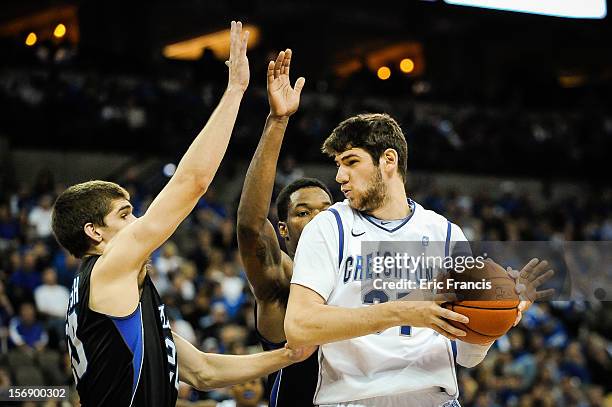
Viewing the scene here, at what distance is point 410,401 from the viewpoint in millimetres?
3797

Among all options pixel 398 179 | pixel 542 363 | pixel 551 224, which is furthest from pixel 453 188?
pixel 398 179

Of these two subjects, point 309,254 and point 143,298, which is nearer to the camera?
point 309,254

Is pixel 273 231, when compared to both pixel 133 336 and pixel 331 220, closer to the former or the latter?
pixel 331 220

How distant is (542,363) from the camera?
14180mm

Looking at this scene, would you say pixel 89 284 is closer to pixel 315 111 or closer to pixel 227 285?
pixel 227 285

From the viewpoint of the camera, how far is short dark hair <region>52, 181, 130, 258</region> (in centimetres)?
405

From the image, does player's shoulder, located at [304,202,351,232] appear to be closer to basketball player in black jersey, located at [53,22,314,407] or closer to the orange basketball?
basketball player in black jersey, located at [53,22,314,407]

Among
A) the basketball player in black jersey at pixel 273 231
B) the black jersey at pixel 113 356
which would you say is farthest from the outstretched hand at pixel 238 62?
the black jersey at pixel 113 356

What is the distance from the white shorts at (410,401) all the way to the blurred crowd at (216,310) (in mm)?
3939

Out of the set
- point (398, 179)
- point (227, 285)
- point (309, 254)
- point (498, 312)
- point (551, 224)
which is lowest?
point (498, 312)

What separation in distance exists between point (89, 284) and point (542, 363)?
11.6 metres

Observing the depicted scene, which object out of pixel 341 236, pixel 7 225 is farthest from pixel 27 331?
pixel 341 236

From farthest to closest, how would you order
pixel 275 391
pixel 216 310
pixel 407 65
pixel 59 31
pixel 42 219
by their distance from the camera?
pixel 407 65, pixel 59 31, pixel 42 219, pixel 216 310, pixel 275 391

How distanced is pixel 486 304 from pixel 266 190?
140 cm
